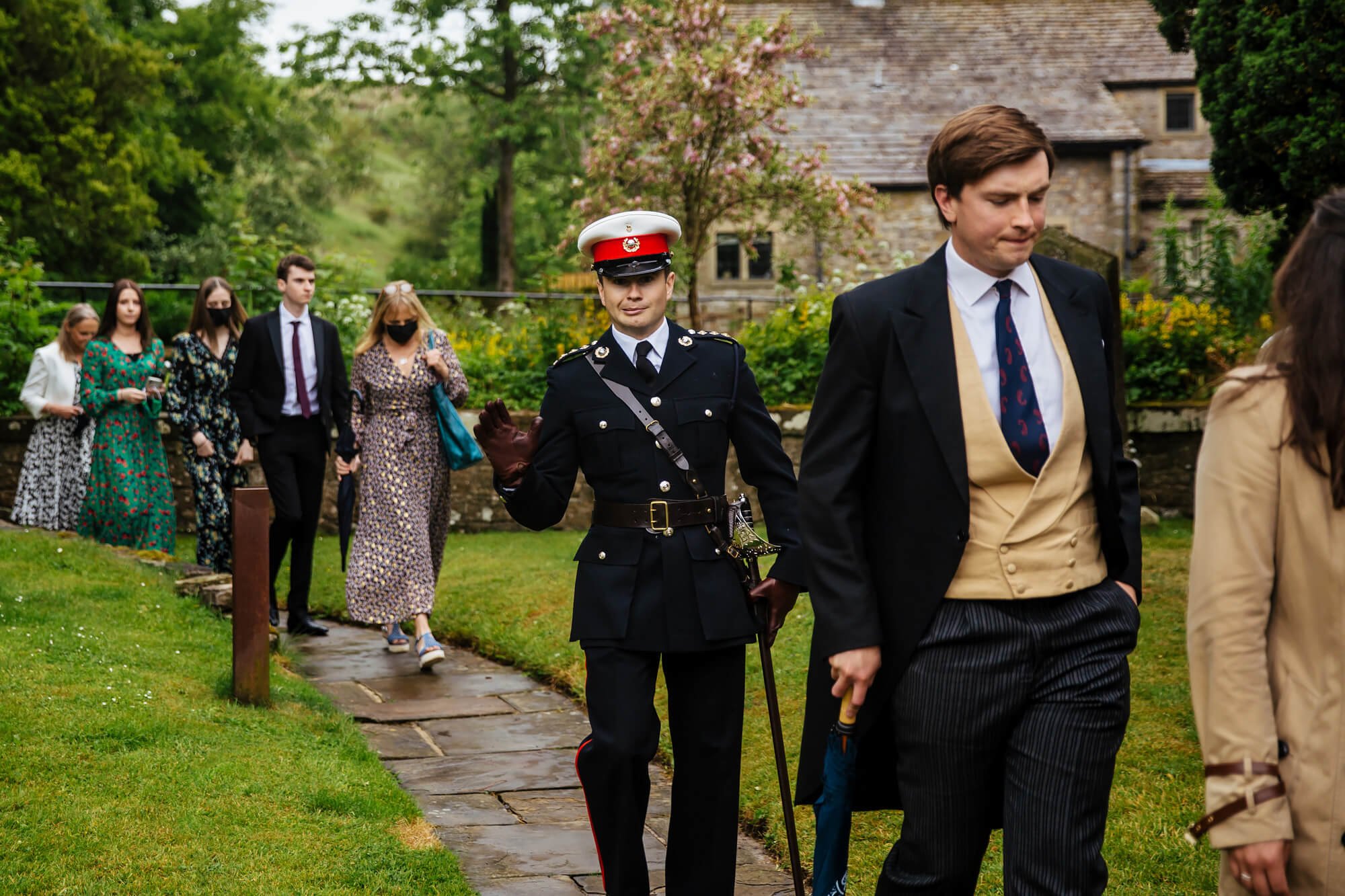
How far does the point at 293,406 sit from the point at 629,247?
530 centimetres

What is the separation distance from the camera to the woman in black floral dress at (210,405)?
31.9 feet

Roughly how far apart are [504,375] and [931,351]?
11744 mm

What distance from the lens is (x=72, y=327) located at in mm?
11672

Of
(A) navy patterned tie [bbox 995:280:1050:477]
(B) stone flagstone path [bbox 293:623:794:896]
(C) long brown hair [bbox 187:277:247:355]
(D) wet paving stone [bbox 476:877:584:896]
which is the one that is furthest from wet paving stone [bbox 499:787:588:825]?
(C) long brown hair [bbox 187:277:247:355]

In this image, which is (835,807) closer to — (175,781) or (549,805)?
(549,805)

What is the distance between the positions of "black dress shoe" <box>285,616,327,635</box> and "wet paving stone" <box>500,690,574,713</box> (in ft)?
7.03

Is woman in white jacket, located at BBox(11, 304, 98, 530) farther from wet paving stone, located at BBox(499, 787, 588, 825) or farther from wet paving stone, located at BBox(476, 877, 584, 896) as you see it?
wet paving stone, located at BBox(476, 877, 584, 896)

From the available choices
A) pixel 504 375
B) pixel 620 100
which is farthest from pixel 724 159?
pixel 504 375

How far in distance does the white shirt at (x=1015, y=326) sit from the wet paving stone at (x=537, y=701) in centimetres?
452

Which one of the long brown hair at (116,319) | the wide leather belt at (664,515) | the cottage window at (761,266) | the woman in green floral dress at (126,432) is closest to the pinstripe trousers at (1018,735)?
the wide leather belt at (664,515)

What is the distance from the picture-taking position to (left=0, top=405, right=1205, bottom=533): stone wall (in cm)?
Answer: 1367

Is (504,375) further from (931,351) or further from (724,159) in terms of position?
(931,351)

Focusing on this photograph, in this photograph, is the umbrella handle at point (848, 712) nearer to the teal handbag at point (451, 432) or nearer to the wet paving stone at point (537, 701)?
the wet paving stone at point (537, 701)

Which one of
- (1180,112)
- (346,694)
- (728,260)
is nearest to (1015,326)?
(346,694)
